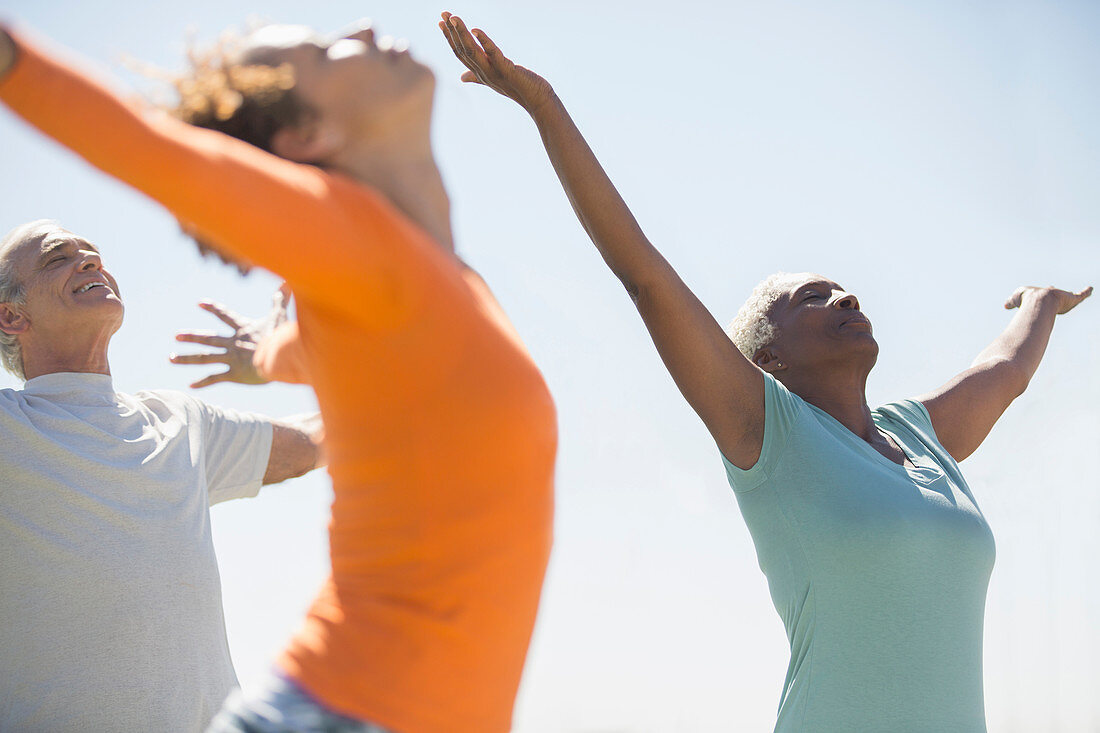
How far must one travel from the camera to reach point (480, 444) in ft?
3.48

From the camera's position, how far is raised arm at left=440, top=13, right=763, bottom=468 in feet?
6.21

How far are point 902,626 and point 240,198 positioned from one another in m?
1.58

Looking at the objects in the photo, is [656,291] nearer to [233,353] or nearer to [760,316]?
[760,316]

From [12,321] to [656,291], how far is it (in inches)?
64.4

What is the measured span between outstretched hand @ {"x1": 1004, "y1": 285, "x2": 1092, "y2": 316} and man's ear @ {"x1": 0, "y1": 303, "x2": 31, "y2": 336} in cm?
308

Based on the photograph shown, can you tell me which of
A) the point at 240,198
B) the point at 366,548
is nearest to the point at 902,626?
the point at 366,548

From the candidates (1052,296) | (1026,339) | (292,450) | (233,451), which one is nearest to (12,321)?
(233,451)

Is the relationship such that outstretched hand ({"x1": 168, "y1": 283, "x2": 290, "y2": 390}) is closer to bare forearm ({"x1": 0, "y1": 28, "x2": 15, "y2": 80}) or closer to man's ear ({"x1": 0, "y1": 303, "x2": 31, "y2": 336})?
man's ear ({"x1": 0, "y1": 303, "x2": 31, "y2": 336})

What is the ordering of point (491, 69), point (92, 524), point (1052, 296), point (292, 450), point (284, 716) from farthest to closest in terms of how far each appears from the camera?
point (1052, 296) → point (292, 450) → point (92, 524) → point (491, 69) → point (284, 716)

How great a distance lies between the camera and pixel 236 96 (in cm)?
105

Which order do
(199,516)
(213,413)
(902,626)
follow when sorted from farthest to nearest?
(213,413)
(199,516)
(902,626)

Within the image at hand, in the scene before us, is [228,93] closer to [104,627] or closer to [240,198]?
[240,198]

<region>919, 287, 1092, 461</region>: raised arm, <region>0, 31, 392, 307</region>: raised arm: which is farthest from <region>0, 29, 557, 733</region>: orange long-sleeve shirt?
<region>919, 287, 1092, 461</region>: raised arm

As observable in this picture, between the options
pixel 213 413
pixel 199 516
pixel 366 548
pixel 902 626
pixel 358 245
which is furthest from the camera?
pixel 213 413
